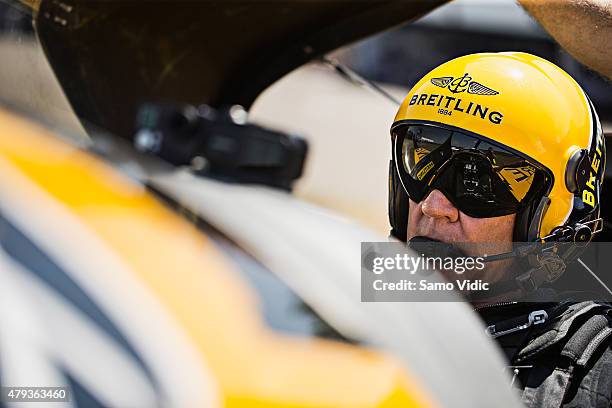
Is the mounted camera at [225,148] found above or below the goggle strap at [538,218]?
above

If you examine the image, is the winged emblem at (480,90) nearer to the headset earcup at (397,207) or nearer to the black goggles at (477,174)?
the black goggles at (477,174)

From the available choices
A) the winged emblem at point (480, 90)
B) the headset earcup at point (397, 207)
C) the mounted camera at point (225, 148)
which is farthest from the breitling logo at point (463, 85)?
the mounted camera at point (225, 148)

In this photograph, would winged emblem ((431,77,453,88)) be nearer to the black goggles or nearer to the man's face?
the black goggles

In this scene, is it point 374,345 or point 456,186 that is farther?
point 456,186

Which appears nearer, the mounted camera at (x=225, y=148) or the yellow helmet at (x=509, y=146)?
the mounted camera at (x=225, y=148)

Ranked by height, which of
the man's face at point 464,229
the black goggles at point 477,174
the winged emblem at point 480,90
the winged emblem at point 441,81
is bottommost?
the man's face at point 464,229

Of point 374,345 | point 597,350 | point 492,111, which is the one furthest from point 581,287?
point 374,345

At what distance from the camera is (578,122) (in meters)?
1.89

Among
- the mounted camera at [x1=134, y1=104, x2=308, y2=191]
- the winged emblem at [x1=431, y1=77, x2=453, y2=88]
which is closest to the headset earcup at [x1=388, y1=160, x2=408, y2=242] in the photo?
the winged emblem at [x1=431, y1=77, x2=453, y2=88]

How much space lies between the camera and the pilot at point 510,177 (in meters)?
1.83

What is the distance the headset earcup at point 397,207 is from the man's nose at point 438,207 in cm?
7

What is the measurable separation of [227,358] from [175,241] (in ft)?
0.52

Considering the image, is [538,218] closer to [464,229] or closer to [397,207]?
[464,229]

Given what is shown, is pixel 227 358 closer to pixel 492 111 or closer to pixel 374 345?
pixel 374 345
